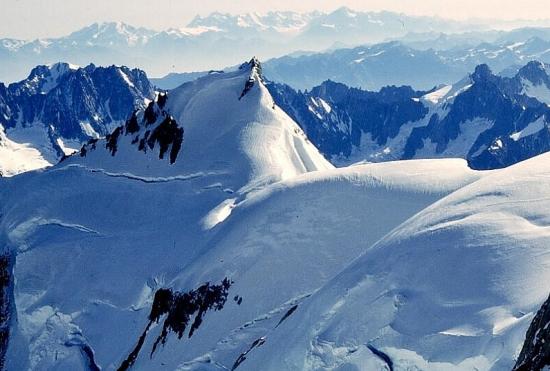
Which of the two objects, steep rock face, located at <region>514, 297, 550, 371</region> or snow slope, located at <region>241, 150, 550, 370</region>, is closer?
steep rock face, located at <region>514, 297, 550, 371</region>

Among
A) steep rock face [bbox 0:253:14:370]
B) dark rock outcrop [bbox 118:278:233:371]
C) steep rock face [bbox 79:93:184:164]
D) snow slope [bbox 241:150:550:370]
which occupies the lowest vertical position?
steep rock face [bbox 0:253:14:370]

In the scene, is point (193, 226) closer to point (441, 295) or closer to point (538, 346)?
point (441, 295)

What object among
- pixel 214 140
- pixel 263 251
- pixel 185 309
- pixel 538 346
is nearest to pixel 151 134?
pixel 214 140

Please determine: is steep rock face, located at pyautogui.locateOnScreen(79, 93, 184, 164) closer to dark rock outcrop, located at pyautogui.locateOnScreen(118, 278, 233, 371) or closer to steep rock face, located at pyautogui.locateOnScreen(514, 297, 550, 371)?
dark rock outcrop, located at pyautogui.locateOnScreen(118, 278, 233, 371)

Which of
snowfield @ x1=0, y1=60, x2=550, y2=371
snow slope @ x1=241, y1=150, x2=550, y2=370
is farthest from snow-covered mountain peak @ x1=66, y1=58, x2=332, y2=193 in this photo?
snow slope @ x1=241, y1=150, x2=550, y2=370

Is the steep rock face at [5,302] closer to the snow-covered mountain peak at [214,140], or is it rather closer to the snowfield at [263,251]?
the snowfield at [263,251]

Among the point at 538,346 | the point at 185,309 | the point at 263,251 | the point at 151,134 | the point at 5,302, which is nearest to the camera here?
the point at 538,346
